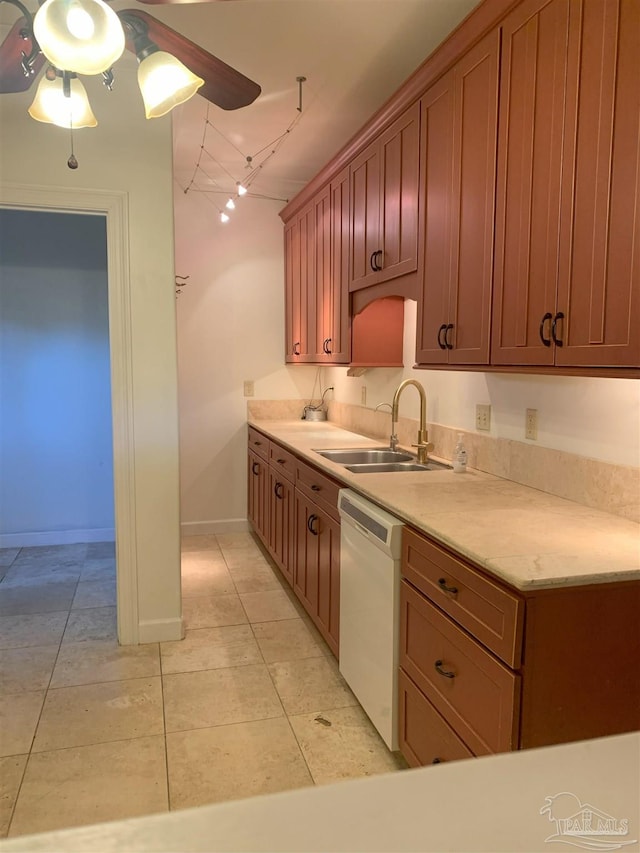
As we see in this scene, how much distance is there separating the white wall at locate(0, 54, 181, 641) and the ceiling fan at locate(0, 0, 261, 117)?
102cm

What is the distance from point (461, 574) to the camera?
1.58 meters

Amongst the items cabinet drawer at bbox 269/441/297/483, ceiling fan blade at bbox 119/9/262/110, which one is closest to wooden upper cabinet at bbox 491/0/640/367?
ceiling fan blade at bbox 119/9/262/110

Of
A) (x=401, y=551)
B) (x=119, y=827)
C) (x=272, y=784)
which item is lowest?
(x=272, y=784)

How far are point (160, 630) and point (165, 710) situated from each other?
0.63m

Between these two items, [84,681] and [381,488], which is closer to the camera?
[381,488]

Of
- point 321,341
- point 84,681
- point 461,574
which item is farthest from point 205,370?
point 461,574

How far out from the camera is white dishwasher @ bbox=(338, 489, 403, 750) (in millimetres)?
1982

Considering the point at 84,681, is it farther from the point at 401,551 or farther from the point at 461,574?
the point at 461,574

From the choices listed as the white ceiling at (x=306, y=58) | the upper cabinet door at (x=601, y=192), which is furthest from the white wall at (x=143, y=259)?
the upper cabinet door at (x=601, y=192)

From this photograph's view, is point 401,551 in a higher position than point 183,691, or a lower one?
higher

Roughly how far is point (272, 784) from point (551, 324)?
1.71 meters

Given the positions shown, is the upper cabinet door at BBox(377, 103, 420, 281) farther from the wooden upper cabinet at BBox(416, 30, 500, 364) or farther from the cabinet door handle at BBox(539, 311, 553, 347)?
the cabinet door handle at BBox(539, 311, 553, 347)

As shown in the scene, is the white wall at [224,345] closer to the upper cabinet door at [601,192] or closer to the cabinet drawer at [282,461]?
the cabinet drawer at [282,461]

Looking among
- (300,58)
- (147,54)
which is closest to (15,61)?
(147,54)
